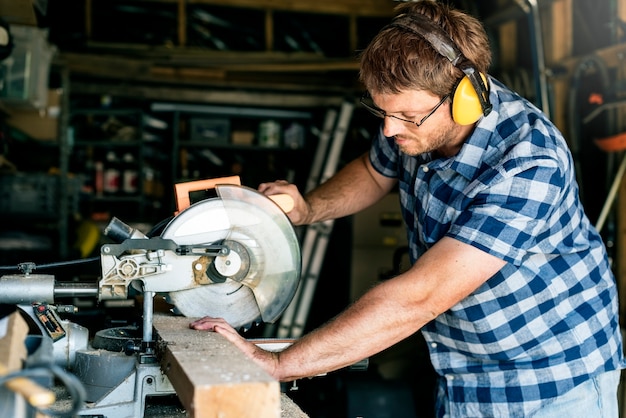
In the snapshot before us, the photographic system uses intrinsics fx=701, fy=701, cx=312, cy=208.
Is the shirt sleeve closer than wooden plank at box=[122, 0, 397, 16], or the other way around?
the shirt sleeve

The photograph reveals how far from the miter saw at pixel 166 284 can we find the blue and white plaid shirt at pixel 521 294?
398 mm

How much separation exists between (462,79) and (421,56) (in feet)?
0.32

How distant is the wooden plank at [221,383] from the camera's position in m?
0.87

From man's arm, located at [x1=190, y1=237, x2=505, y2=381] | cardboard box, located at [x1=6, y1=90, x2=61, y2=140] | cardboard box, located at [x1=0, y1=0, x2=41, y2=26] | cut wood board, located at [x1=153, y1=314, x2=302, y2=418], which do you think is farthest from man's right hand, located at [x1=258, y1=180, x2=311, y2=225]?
cardboard box, located at [x1=6, y1=90, x2=61, y2=140]

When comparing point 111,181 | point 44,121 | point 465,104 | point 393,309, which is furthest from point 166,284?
point 111,181

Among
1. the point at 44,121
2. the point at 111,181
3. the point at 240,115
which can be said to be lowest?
the point at 111,181

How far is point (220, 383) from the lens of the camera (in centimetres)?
88

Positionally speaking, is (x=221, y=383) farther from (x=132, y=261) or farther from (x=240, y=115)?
(x=240, y=115)

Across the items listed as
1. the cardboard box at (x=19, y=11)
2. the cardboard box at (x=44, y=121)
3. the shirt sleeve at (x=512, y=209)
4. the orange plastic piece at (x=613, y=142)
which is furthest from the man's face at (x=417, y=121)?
the cardboard box at (x=44, y=121)

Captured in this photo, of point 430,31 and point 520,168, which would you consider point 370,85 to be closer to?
point 430,31

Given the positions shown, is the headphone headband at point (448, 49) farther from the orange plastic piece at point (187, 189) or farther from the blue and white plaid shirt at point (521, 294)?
the orange plastic piece at point (187, 189)

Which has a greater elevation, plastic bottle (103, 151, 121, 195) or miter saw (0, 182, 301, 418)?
plastic bottle (103, 151, 121, 195)

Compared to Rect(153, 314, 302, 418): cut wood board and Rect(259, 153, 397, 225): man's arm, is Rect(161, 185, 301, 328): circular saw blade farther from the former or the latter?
Rect(259, 153, 397, 225): man's arm

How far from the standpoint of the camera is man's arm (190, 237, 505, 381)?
1.31m
